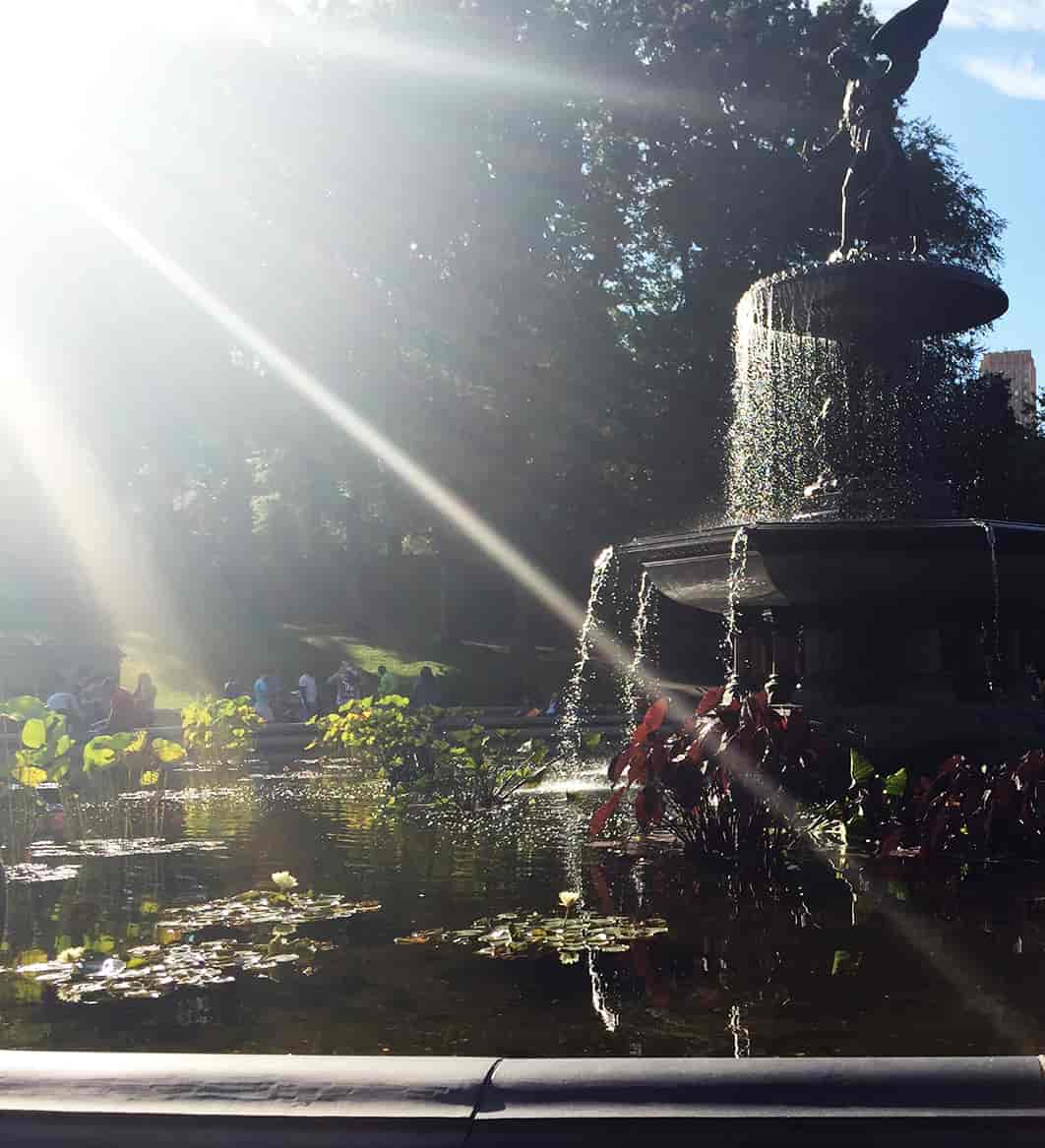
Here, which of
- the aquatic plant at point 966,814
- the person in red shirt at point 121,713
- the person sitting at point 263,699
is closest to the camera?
the aquatic plant at point 966,814

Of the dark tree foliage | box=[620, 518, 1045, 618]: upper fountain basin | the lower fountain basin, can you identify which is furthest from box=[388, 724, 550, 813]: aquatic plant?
the dark tree foliage

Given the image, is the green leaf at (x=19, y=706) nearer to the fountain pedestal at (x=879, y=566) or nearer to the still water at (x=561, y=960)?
the still water at (x=561, y=960)

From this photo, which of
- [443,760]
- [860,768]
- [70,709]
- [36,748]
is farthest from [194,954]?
[70,709]

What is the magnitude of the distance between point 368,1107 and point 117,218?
2637 cm

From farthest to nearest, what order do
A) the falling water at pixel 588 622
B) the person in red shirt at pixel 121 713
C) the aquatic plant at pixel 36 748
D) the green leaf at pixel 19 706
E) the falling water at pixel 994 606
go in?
1. the person in red shirt at pixel 121 713
2. the falling water at pixel 588 622
3. the green leaf at pixel 19 706
4. the aquatic plant at pixel 36 748
5. the falling water at pixel 994 606

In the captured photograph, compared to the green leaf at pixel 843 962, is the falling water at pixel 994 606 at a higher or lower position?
higher

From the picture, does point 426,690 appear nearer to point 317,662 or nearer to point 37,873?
point 317,662

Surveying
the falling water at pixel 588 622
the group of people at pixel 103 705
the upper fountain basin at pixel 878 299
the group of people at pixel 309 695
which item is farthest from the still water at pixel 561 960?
the group of people at pixel 309 695

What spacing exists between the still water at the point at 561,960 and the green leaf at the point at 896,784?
22.2 inches

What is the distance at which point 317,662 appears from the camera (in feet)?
123

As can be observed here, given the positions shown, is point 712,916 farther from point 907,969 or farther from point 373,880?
point 373,880

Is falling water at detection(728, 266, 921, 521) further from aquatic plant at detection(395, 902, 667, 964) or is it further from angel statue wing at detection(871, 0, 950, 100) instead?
aquatic plant at detection(395, 902, 667, 964)

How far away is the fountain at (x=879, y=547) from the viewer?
30.2 feet

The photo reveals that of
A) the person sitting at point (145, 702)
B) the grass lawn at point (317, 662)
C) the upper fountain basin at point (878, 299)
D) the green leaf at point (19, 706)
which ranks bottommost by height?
the grass lawn at point (317, 662)
